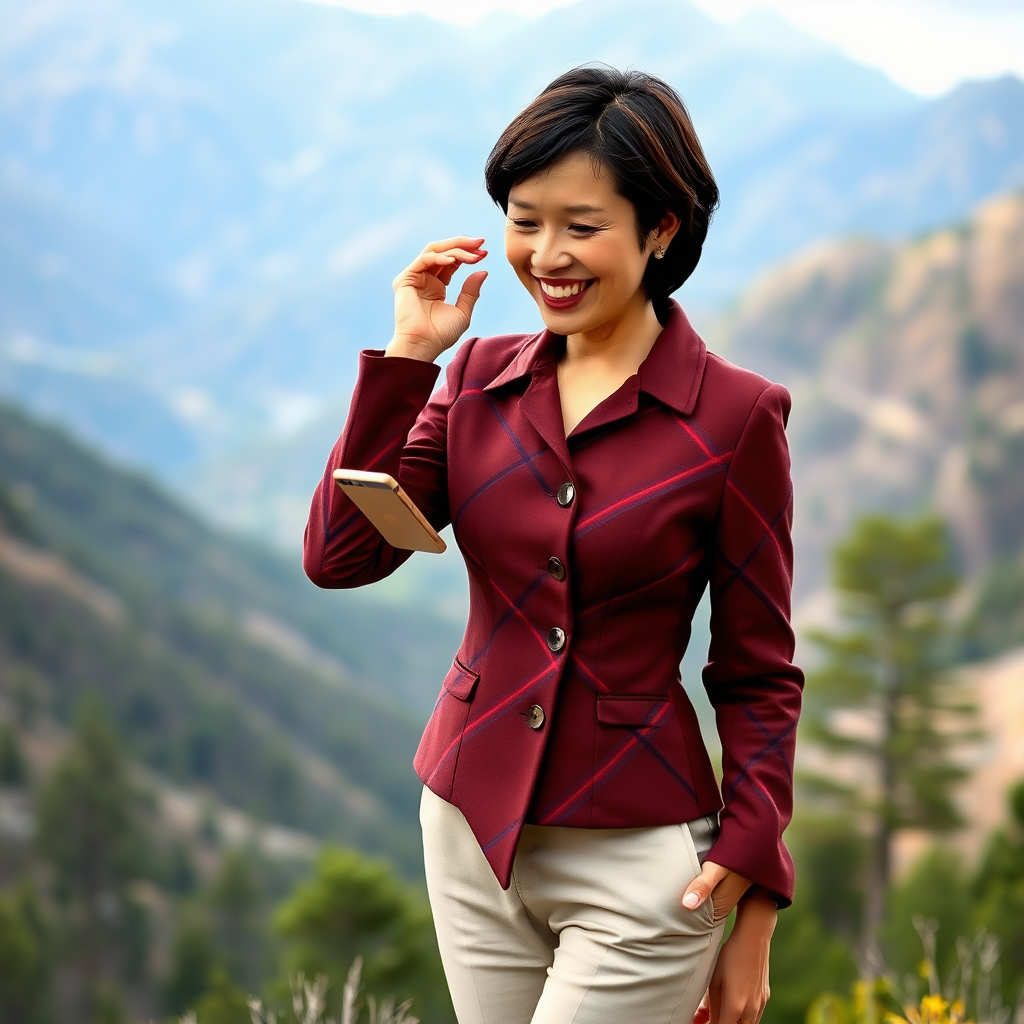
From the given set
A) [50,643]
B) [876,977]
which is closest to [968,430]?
[50,643]

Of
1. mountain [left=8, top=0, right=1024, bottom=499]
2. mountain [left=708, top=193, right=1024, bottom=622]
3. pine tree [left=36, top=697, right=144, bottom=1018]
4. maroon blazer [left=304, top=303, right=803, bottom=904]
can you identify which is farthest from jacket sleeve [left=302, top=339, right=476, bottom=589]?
mountain [left=8, top=0, right=1024, bottom=499]

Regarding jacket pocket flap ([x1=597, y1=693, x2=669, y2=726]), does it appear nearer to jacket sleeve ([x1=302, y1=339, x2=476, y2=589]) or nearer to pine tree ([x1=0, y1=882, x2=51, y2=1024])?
jacket sleeve ([x1=302, y1=339, x2=476, y2=589])

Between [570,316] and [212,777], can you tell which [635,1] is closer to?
[212,777]

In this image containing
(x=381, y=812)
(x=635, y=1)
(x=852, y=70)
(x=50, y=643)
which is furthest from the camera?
(x=852, y=70)

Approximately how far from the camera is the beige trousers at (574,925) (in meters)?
1.53

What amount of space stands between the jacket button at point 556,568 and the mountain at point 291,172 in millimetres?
118338

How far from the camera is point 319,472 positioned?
9694 cm

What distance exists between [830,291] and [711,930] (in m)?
75.7

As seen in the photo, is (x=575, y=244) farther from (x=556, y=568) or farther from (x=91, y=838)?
(x=91, y=838)

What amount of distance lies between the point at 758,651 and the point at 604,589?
198 millimetres

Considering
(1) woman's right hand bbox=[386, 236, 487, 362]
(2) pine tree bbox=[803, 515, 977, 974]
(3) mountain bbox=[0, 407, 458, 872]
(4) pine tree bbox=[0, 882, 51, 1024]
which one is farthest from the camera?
(3) mountain bbox=[0, 407, 458, 872]

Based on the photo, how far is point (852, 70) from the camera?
573ft

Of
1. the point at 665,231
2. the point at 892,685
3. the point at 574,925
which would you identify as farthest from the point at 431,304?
the point at 892,685

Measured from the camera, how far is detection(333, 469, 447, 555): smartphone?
150cm
